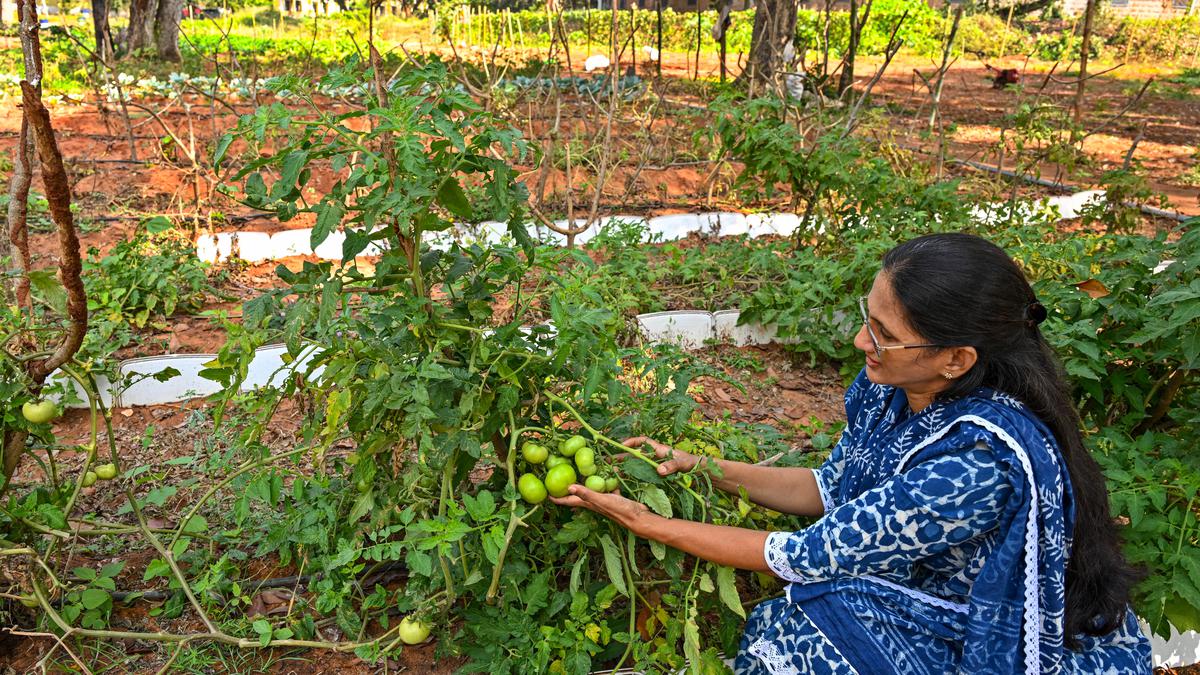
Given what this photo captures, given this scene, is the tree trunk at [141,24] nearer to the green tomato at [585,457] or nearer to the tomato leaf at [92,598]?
the tomato leaf at [92,598]

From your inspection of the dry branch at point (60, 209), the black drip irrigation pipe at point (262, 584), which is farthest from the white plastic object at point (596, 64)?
the dry branch at point (60, 209)

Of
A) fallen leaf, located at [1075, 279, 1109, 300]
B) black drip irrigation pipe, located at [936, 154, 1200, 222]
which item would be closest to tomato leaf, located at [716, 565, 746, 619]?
fallen leaf, located at [1075, 279, 1109, 300]

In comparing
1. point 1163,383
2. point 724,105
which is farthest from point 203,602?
point 724,105

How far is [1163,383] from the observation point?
2.98 m

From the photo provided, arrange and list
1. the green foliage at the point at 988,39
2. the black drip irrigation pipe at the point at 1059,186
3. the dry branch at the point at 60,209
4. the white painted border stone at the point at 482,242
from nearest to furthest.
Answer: the dry branch at the point at 60,209
the white painted border stone at the point at 482,242
the black drip irrigation pipe at the point at 1059,186
the green foliage at the point at 988,39

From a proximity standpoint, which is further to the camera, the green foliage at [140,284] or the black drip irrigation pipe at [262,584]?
the green foliage at [140,284]

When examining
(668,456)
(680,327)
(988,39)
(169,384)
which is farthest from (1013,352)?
(988,39)

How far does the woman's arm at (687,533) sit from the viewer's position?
210cm

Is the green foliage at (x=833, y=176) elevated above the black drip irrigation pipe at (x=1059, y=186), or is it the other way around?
the green foliage at (x=833, y=176)

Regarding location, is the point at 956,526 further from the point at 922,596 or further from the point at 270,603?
the point at 270,603

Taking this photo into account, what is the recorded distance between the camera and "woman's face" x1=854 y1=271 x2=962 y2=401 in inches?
77.8

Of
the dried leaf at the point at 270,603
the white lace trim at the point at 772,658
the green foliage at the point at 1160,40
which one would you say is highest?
the green foliage at the point at 1160,40

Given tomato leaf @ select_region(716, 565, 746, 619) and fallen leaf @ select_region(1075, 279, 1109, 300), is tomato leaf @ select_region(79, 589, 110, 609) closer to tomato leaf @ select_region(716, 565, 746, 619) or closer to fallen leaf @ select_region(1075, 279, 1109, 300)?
tomato leaf @ select_region(716, 565, 746, 619)

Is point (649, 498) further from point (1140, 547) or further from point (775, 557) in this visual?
point (1140, 547)
